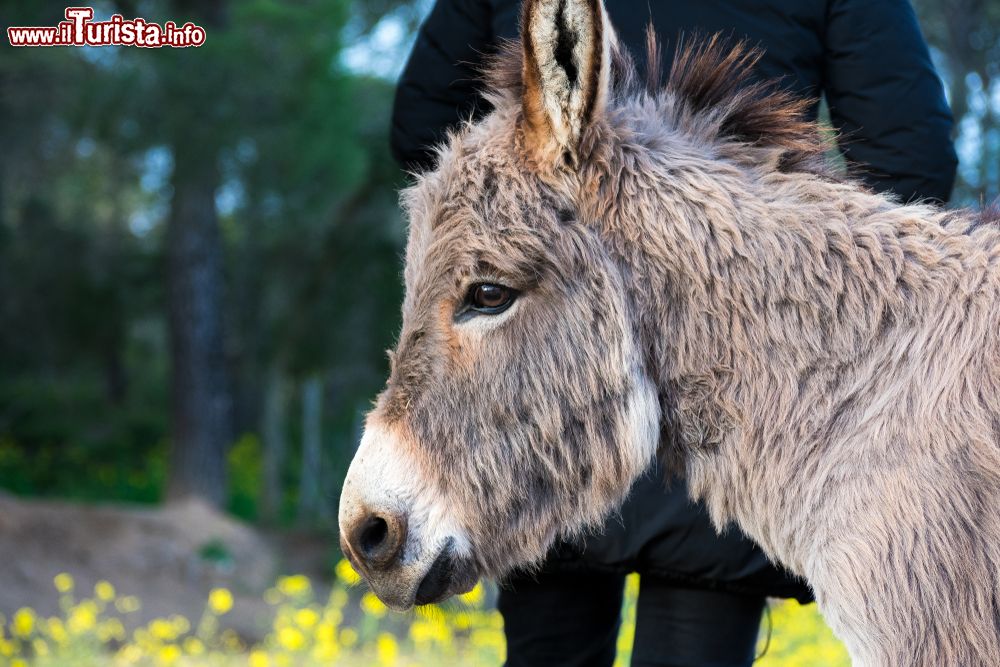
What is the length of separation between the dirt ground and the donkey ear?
650 cm

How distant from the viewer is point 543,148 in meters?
1.84

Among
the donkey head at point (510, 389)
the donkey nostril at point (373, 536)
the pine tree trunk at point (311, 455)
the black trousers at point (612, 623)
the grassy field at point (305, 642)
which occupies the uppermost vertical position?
the donkey head at point (510, 389)

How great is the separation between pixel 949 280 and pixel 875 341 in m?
0.16

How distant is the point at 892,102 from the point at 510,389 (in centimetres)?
107

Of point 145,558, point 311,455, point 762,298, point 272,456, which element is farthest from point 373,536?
point 311,455

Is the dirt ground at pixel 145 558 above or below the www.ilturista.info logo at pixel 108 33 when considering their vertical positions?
below

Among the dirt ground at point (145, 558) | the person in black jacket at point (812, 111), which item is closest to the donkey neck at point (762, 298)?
the person in black jacket at point (812, 111)

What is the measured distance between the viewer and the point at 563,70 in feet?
5.70

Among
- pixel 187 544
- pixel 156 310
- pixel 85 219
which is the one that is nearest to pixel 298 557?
pixel 187 544

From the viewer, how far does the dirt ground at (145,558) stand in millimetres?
7875

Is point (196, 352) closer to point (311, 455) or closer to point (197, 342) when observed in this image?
point (197, 342)

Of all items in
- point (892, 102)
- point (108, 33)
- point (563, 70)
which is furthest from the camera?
point (108, 33)

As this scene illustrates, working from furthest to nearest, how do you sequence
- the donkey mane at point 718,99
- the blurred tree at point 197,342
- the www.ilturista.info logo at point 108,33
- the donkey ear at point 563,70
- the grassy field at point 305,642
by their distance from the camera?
the blurred tree at point 197,342
the www.ilturista.info logo at point 108,33
the grassy field at point 305,642
the donkey mane at point 718,99
the donkey ear at point 563,70

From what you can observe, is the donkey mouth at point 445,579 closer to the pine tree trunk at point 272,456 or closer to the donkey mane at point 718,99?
the donkey mane at point 718,99
